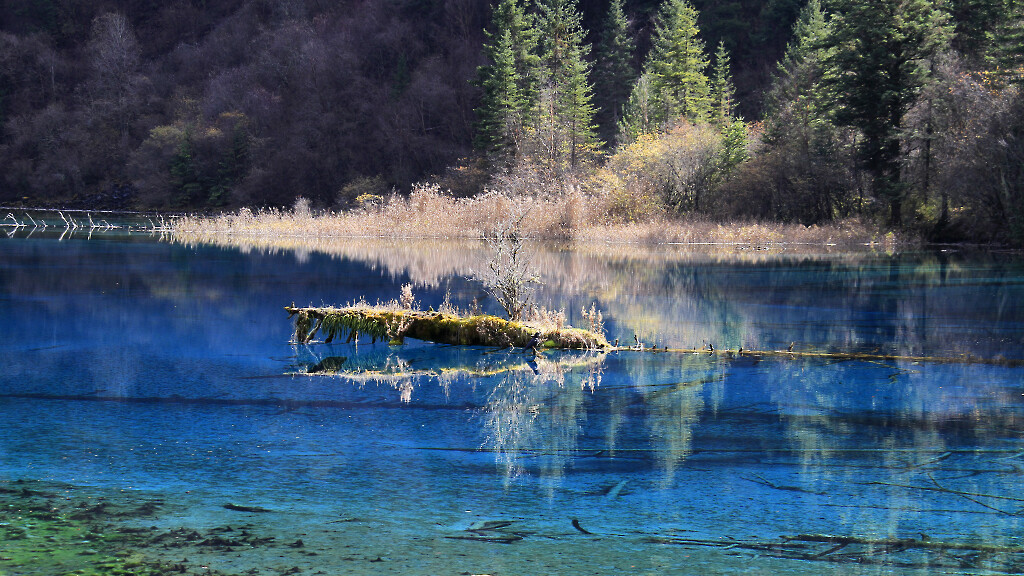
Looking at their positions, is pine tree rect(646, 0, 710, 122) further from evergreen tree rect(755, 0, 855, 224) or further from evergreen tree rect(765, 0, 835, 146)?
evergreen tree rect(755, 0, 855, 224)

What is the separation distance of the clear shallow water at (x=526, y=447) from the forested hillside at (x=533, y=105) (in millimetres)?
24848

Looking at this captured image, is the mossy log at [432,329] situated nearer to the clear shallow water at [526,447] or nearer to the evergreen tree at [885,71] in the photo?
the clear shallow water at [526,447]

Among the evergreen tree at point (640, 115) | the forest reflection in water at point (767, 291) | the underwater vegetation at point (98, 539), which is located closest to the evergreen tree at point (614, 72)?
the evergreen tree at point (640, 115)

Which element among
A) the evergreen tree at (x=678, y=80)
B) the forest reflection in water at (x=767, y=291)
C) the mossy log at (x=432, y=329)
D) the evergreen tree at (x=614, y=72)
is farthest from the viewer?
the evergreen tree at (x=614, y=72)

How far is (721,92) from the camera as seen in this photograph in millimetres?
69250

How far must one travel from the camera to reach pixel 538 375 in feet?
41.9

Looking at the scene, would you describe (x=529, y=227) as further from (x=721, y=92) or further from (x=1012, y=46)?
(x=721, y=92)

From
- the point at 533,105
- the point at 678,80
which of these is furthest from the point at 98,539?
the point at 678,80

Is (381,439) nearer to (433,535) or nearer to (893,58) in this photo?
(433,535)

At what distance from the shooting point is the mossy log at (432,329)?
14.9 meters

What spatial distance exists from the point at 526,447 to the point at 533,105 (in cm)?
5689

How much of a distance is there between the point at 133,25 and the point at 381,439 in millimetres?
116042

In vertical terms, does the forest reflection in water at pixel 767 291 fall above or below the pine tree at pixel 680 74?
below

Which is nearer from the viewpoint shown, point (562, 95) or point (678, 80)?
point (562, 95)
